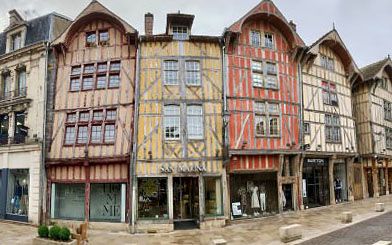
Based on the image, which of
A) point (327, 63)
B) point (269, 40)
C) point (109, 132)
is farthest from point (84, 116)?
point (327, 63)

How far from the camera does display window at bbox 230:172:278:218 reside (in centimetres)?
1628

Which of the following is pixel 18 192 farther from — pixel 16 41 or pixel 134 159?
pixel 16 41

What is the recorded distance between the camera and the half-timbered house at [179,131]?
48.3 ft

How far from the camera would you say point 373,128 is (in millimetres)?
23719

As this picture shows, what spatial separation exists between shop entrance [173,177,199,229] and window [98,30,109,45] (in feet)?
24.5

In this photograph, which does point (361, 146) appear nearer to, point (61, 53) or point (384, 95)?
point (384, 95)

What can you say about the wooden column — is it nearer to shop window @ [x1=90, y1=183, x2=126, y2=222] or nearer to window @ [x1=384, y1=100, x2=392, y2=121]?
window @ [x1=384, y1=100, x2=392, y2=121]

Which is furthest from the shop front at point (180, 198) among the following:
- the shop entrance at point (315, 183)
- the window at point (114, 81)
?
the shop entrance at point (315, 183)

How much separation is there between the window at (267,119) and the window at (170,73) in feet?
13.8

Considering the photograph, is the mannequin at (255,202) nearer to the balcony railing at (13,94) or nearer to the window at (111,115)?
the window at (111,115)

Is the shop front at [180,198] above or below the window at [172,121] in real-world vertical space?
below

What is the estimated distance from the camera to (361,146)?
24062mm

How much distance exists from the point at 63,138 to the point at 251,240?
→ 9.86 meters

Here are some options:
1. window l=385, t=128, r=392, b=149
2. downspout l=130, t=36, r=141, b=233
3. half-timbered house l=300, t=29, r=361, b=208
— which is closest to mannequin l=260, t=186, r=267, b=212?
half-timbered house l=300, t=29, r=361, b=208
